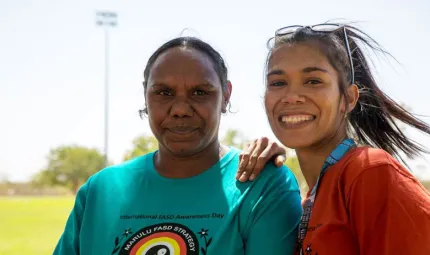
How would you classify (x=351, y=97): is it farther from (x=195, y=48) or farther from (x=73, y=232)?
(x=73, y=232)

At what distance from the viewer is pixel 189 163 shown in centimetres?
303

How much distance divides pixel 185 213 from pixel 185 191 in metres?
0.14

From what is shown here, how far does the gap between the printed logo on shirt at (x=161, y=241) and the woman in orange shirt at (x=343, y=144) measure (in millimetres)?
439

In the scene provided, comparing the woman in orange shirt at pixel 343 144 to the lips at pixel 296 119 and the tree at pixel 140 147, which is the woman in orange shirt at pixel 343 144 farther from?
the tree at pixel 140 147

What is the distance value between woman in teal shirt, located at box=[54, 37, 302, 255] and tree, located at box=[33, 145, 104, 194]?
8844 centimetres

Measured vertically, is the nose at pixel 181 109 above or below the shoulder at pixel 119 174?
above

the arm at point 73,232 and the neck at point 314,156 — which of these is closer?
the neck at point 314,156

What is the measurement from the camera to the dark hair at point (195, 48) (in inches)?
121

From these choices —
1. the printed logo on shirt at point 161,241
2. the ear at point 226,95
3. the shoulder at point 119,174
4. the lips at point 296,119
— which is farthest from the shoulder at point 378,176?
the shoulder at point 119,174

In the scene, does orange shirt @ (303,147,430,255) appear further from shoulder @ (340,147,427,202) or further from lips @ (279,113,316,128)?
lips @ (279,113,316,128)

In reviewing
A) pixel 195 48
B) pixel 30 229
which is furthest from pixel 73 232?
pixel 30 229

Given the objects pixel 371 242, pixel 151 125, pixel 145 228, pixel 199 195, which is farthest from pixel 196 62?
pixel 371 242

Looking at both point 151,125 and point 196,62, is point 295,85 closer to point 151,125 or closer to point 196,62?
point 196,62

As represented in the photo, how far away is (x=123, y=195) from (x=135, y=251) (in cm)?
37
